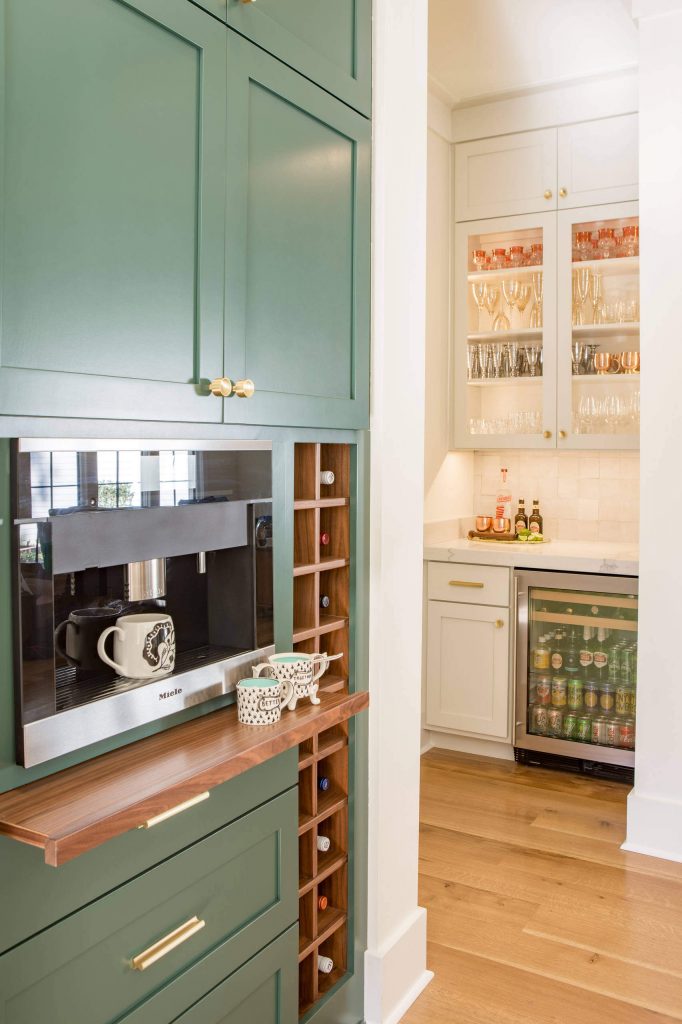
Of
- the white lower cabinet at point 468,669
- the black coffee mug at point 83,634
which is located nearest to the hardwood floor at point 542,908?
the white lower cabinet at point 468,669

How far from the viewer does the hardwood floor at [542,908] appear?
2281 mm

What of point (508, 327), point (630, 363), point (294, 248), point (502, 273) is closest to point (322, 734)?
point (294, 248)

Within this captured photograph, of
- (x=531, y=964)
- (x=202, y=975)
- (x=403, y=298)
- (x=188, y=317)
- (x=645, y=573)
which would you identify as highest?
(x=403, y=298)

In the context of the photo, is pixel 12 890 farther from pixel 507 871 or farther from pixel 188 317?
pixel 507 871

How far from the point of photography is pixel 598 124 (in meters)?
3.90

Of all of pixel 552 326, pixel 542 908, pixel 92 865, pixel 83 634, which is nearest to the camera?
pixel 92 865

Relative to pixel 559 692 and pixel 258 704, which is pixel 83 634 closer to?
pixel 258 704

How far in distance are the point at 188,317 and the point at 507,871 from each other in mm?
2266

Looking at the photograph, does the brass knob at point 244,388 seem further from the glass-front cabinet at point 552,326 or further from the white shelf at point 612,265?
the white shelf at point 612,265

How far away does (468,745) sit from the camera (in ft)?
13.4

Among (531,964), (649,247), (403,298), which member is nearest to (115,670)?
(403,298)

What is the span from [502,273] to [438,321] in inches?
14.5

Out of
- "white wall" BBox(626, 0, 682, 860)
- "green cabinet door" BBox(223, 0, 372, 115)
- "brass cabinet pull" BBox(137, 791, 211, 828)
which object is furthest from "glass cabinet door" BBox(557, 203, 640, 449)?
"brass cabinet pull" BBox(137, 791, 211, 828)

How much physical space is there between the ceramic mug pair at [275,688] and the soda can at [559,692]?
7.58 feet
